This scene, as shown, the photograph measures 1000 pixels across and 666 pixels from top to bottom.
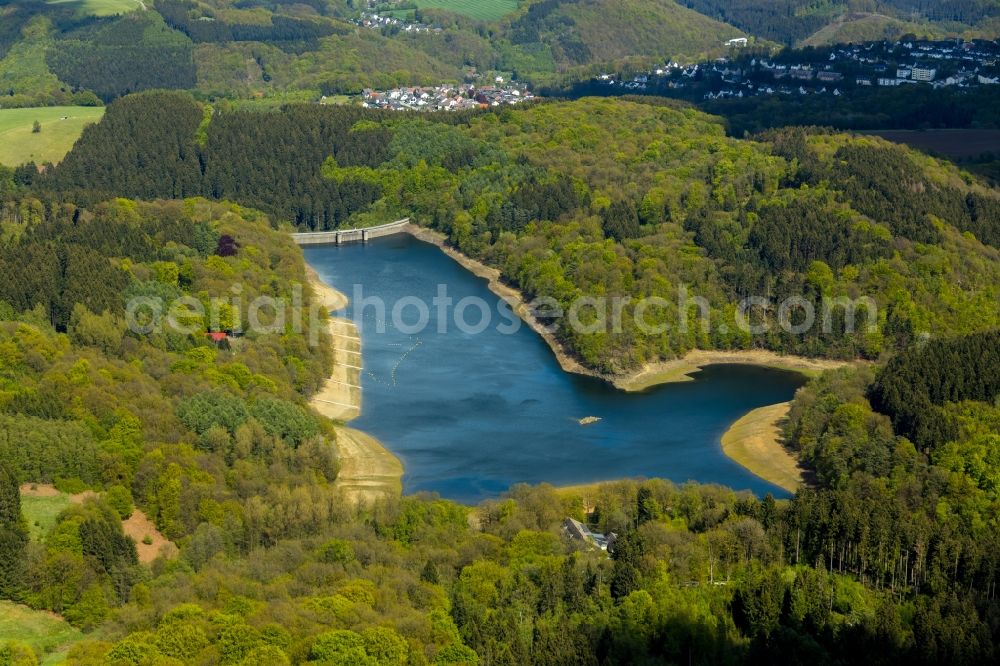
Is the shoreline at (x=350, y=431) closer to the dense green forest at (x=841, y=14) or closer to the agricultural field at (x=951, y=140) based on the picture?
the agricultural field at (x=951, y=140)

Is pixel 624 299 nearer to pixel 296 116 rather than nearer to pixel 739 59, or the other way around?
pixel 296 116

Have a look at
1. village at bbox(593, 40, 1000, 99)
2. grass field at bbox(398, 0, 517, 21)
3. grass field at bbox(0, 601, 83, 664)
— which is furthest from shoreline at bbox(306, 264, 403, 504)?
grass field at bbox(398, 0, 517, 21)

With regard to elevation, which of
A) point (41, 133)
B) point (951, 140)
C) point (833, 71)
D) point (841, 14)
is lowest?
point (41, 133)

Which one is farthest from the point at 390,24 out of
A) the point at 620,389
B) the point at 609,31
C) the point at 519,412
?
the point at 519,412

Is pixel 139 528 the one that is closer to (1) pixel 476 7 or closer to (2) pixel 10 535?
(2) pixel 10 535

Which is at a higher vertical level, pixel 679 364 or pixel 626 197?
pixel 626 197

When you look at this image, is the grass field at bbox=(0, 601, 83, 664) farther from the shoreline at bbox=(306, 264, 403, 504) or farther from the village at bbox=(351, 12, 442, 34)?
the village at bbox=(351, 12, 442, 34)

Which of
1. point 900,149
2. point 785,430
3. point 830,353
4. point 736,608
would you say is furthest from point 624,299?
point 736,608
